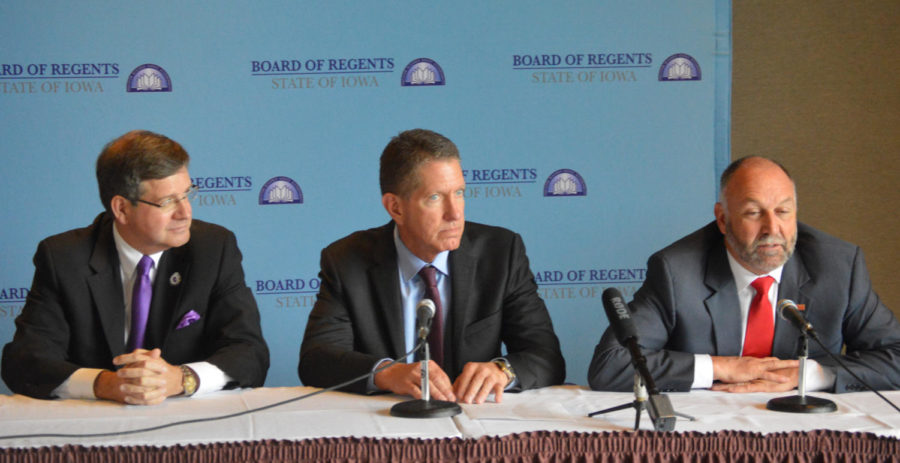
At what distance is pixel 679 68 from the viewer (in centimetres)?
449

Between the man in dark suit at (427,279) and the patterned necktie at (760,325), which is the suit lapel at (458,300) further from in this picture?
the patterned necktie at (760,325)

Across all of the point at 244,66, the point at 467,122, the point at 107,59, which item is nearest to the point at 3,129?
the point at 107,59

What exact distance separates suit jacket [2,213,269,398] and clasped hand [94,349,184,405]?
1.17ft

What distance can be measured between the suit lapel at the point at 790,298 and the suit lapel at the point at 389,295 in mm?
1249

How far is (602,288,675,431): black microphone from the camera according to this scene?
196 centimetres

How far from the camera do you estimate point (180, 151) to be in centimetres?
296

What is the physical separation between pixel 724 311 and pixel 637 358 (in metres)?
1.04

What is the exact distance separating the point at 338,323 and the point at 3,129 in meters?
2.48

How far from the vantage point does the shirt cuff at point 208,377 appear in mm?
2580

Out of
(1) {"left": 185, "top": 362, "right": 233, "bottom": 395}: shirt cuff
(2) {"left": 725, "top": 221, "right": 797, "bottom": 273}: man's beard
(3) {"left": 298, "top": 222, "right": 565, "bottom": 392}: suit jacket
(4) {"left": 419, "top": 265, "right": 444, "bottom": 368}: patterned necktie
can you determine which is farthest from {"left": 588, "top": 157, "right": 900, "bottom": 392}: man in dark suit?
(1) {"left": 185, "top": 362, "right": 233, "bottom": 395}: shirt cuff

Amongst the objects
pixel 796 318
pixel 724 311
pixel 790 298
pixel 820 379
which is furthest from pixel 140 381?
pixel 790 298

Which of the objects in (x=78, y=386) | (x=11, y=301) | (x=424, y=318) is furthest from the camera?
(x=11, y=301)

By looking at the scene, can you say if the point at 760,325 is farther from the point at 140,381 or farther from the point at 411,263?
the point at 140,381

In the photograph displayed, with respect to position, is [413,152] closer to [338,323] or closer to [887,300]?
[338,323]
